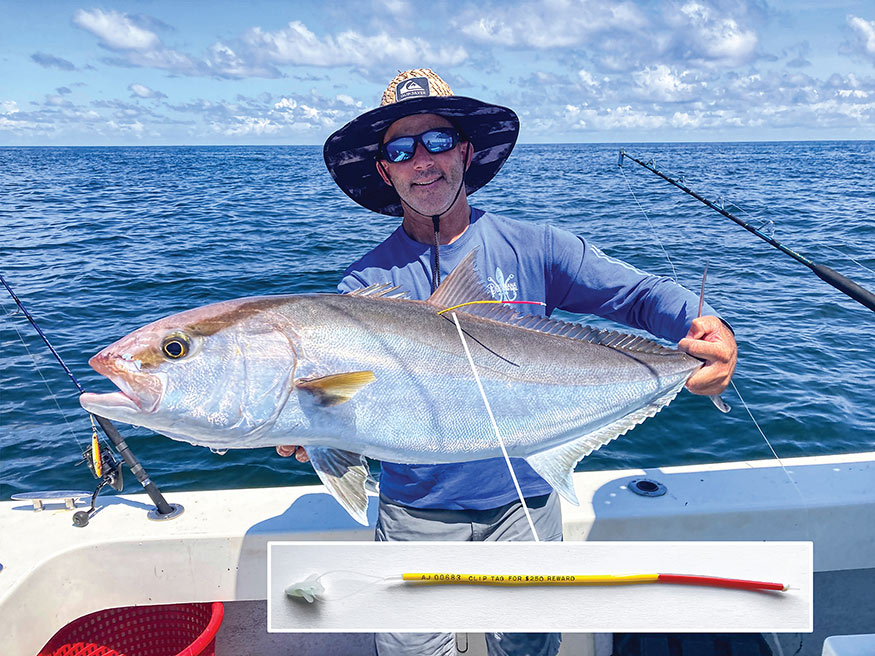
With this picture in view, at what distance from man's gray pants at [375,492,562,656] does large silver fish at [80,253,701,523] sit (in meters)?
0.44

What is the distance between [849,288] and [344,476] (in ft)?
7.99

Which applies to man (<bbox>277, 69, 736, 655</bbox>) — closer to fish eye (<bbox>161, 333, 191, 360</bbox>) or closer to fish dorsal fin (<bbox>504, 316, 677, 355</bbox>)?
fish dorsal fin (<bbox>504, 316, 677, 355</bbox>)

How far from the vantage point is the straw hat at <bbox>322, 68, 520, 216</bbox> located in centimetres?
277

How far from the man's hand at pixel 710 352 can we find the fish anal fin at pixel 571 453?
89mm

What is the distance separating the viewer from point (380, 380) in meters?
2.17

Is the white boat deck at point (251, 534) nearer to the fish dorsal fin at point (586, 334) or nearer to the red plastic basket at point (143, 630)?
the red plastic basket at point (143, 630)

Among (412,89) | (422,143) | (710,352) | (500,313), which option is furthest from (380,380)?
(412,89)

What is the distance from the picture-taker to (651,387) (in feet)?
8.39

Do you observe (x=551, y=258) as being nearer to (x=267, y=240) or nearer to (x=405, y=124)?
(x=405, y=124)

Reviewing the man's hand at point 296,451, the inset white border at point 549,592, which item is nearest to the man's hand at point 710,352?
the inset white border at point 549,592

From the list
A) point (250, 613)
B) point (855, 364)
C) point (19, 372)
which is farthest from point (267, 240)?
point (250, 613)

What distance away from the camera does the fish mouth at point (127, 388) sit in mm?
1921

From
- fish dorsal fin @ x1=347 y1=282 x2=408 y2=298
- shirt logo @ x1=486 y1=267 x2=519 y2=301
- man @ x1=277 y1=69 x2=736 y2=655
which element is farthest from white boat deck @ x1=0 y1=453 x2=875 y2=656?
fish dorsal fin @ x1=347 y1=282 x2=408 y2=298

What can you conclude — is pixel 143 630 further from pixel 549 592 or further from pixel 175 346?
pixel 549 592
